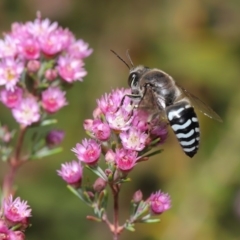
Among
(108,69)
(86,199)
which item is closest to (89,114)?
(108,69)

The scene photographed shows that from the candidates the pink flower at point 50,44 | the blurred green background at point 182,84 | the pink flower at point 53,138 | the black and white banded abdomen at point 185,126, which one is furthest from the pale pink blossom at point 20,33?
the blurred green background at point 182,84

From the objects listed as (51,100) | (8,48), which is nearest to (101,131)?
(51,100)

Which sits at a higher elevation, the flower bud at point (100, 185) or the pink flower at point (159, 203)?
the flower bud at point (100, 185)

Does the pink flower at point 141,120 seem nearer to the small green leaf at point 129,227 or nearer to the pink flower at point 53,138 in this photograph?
the small green leaf at point 129,227

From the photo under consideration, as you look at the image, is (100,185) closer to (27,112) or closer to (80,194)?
(80,194)

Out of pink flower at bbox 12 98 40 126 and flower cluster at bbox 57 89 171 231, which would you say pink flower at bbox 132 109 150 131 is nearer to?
flower cluster at bbox 57 89 171 231

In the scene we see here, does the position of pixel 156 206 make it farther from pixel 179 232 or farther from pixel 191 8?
pixel 191 8
